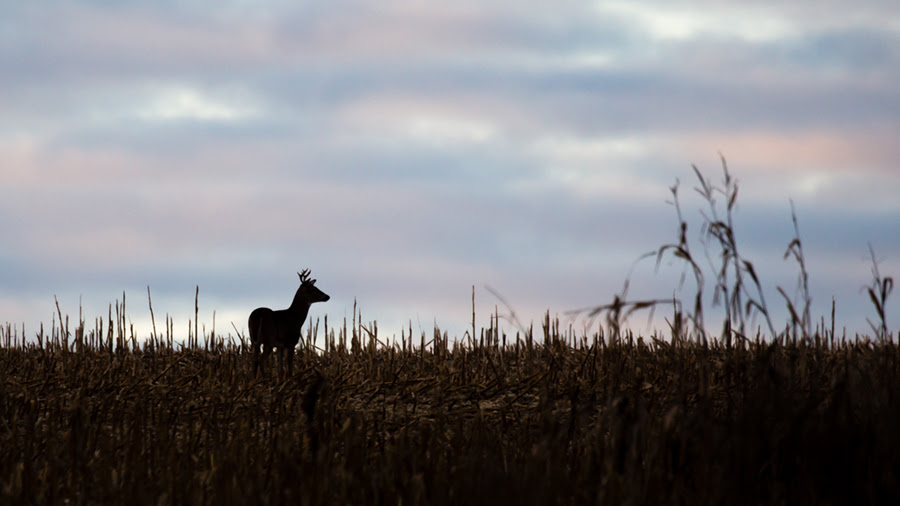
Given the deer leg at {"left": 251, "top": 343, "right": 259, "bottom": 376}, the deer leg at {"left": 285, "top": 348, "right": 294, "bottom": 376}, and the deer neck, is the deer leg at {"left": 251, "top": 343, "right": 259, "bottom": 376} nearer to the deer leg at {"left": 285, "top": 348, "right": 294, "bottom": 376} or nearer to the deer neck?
the deer leg at {"left": 285, "top": 348, "right": 294, "bottom": 376}

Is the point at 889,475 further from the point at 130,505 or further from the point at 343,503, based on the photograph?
the point at 130,505

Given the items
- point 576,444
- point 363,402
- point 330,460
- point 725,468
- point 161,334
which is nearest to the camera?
point 725,468

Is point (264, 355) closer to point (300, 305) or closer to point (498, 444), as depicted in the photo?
point (300, 305)

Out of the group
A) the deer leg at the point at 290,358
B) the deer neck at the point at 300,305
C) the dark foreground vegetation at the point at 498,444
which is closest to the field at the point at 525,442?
the dark foreground vegetation at the point at 498,444

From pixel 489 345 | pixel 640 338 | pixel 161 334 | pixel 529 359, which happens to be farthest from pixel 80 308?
pixel 640 338

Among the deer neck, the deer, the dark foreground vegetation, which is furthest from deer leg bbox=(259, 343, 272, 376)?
the dark foreground vegetation

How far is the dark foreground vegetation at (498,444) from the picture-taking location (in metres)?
4.86

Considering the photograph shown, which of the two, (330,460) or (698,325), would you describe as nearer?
(698,325)

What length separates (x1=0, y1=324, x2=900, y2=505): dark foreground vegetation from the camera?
15.9 feet

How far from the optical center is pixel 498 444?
639 centimetres

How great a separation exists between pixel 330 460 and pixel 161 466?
1275mm

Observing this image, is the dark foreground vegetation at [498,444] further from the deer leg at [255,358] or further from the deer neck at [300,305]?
the deer neck at [300,305]

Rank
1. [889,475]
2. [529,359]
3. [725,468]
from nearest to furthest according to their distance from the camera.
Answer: [725,468], [889,475], [529,359]

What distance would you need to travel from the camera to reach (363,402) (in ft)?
29.7
